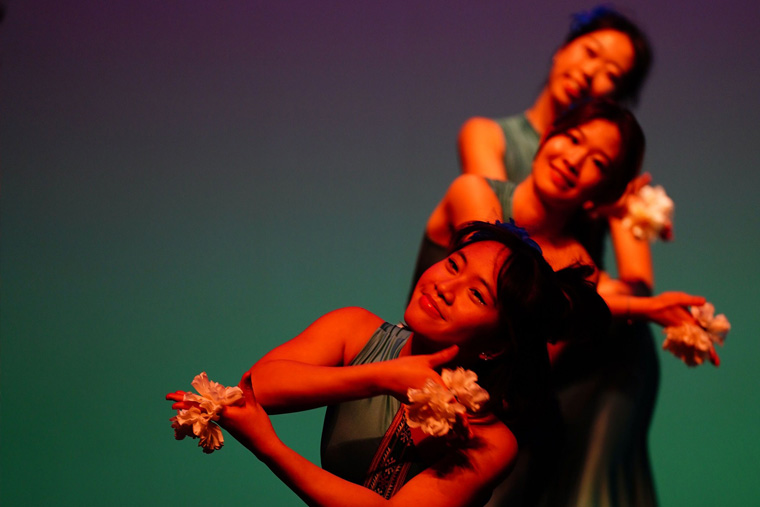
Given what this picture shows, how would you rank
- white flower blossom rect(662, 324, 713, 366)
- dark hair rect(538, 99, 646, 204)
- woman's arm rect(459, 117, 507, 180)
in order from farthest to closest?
woman's arm rect(459, 117, 507, 180)
dark hair rect(538, 99, 646, 204)
white flower blossom rect(662, 324, 713, 366)

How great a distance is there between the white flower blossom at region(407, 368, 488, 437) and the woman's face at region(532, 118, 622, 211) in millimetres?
791

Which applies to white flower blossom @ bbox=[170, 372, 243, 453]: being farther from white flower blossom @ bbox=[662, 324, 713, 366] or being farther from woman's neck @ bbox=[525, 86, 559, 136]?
woman's neck @ bbox=[525, 86, 559, 136]

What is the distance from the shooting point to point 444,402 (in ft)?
3.96

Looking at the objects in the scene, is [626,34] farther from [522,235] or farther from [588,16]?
[522,235]

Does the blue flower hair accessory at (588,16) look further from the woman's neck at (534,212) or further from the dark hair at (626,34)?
the woman's neck at (534,212)

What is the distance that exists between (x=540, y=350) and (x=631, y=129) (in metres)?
0.75

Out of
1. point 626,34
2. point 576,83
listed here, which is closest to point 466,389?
point 576,83

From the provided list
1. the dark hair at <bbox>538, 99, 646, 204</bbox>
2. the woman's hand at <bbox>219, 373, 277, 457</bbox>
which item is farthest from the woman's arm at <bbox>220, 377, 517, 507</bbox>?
the dark hair at <bbox>538, 99, 646, 204</bbox>

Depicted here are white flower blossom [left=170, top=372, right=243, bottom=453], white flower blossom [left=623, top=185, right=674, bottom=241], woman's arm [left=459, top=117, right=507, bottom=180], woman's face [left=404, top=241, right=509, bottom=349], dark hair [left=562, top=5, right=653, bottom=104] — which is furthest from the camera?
dark hair [left=562, top=5, right=653, bottom=104]

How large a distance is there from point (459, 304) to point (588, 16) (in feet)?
4.75

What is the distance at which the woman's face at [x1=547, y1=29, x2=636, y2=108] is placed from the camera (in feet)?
7.87

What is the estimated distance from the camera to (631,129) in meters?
1.96

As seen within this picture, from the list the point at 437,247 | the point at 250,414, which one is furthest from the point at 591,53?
the point at 250,414

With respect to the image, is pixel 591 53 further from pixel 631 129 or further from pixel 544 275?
pixel 544 275
